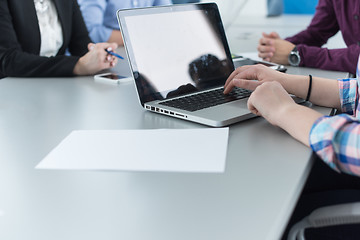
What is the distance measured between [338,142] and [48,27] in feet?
4.68

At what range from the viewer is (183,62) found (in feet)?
3.55

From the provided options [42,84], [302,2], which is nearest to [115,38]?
[42,84]

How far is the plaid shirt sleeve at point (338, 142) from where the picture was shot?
682mm

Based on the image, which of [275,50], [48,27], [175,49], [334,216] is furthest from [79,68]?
[334,216]

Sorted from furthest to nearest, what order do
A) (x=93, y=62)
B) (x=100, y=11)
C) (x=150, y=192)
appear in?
1. (x=100, y=11)
2. (x=93, y=62)
3. (x=150, y=192)

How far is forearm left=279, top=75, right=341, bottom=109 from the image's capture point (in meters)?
1.01

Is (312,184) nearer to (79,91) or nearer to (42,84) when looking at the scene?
(79,91)

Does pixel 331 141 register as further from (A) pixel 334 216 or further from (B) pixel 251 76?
(B) pixel 251 76

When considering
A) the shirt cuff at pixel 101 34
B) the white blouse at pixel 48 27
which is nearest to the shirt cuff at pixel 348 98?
the white blouse at pixel 48 27

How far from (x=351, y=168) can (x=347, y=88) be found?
0.39m

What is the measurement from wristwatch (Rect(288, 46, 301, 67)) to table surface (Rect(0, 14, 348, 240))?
62 cm

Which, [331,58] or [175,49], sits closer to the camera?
[175,49]

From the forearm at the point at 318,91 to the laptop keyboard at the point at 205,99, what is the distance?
0.11 meters

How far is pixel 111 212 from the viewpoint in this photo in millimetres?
559
